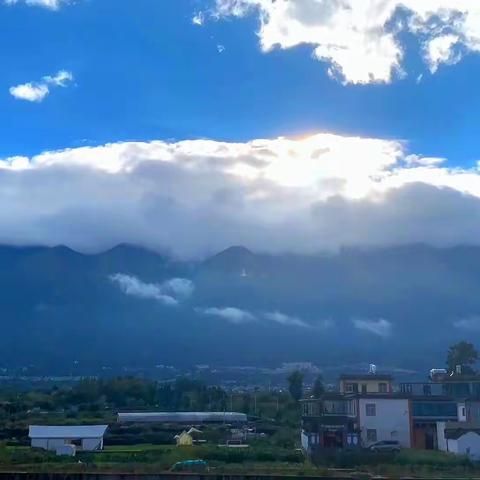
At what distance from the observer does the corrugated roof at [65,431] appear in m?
46.6

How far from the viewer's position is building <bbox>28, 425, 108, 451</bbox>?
148 feet

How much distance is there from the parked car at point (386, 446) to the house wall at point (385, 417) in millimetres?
599

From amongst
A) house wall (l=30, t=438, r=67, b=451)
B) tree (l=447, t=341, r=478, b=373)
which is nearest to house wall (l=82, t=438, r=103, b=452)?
house wall (l=30, t=438, r=67, b=451)

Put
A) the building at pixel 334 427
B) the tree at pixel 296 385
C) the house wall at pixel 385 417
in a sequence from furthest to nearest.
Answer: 1. the tree at pixel 296 385
2. the house wall at pixel 385 417
3. the building at pixel 334 427

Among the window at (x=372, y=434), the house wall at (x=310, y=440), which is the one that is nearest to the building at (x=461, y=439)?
the window at (x=372, y=434)

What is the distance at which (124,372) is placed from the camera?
166 m

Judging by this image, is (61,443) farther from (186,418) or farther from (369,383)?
(369,383)

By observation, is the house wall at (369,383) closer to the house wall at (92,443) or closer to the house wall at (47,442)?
the house wall at (92,443)

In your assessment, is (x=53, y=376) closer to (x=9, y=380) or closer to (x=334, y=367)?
(x=9, y=380)

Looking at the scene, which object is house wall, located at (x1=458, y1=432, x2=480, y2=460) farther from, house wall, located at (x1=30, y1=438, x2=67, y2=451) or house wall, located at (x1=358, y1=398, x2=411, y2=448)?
house wall, located at (x1=30, y1=438, x2=67, y2=451)

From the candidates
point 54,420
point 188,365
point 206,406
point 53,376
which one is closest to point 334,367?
point 188,365

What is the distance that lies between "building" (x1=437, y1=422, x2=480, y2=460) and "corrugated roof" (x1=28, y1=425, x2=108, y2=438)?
17193mm

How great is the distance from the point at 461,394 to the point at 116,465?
83.0 feet

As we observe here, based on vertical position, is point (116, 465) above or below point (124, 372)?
below
